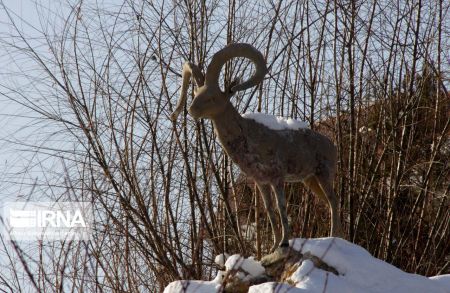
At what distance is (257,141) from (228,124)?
Answer: 0.62 ft

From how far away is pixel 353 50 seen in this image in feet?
22.4

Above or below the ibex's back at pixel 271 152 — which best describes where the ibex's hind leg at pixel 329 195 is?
below

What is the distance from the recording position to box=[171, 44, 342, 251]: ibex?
425 centimetres

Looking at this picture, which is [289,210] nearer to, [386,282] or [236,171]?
[236,171]

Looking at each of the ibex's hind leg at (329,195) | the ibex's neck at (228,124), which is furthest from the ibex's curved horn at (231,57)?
the ibex's hind leg at (329,195)

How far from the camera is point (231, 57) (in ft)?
14.2

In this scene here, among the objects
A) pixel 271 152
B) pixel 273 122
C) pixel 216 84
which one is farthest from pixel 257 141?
pixel 216 84

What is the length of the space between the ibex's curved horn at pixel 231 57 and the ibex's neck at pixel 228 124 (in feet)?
0.44

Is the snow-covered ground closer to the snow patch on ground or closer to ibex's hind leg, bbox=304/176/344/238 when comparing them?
the snow patch on ground

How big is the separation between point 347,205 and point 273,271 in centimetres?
265

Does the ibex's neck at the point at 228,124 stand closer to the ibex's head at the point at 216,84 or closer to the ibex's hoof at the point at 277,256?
the ibex's head at the point at 216,84

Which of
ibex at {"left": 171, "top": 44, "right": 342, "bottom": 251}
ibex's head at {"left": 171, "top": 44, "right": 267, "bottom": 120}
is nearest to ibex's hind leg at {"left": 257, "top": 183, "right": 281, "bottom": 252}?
ibex at {"left": 171, "top": 44, "right": 342, "bottom": 251}

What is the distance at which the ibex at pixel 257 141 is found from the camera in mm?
4254

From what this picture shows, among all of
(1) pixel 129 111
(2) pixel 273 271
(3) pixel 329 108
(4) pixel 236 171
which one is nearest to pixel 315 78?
(3) pixel 329 108
